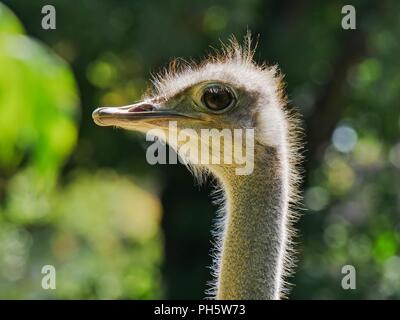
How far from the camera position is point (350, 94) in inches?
429

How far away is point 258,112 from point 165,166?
7300mm

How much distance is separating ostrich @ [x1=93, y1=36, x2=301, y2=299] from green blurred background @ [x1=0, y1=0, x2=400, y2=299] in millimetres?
4746

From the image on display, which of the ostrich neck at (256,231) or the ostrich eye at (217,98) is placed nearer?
the ostrich neck at (256,231)

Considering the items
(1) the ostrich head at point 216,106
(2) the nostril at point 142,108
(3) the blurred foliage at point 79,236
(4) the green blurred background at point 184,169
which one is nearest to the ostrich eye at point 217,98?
(1) the ostrich head at point 216,106

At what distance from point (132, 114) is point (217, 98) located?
307 mm

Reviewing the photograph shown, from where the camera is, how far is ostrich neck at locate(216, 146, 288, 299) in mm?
3549

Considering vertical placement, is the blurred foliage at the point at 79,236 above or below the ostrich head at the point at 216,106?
above

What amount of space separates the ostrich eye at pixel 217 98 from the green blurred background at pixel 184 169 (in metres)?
4.81

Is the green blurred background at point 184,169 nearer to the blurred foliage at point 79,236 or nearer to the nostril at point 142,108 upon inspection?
the blurred foliage at point 79,236

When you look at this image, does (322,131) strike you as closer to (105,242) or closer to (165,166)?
(165,166)

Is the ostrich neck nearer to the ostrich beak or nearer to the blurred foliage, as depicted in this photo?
the ostrich beak

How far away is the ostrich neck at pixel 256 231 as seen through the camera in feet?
11.6

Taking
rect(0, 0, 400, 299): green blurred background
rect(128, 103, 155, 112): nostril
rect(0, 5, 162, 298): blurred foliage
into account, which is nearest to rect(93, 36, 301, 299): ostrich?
rect(128, 103, 155, 112): nostril

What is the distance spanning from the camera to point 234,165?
12.2 ft
